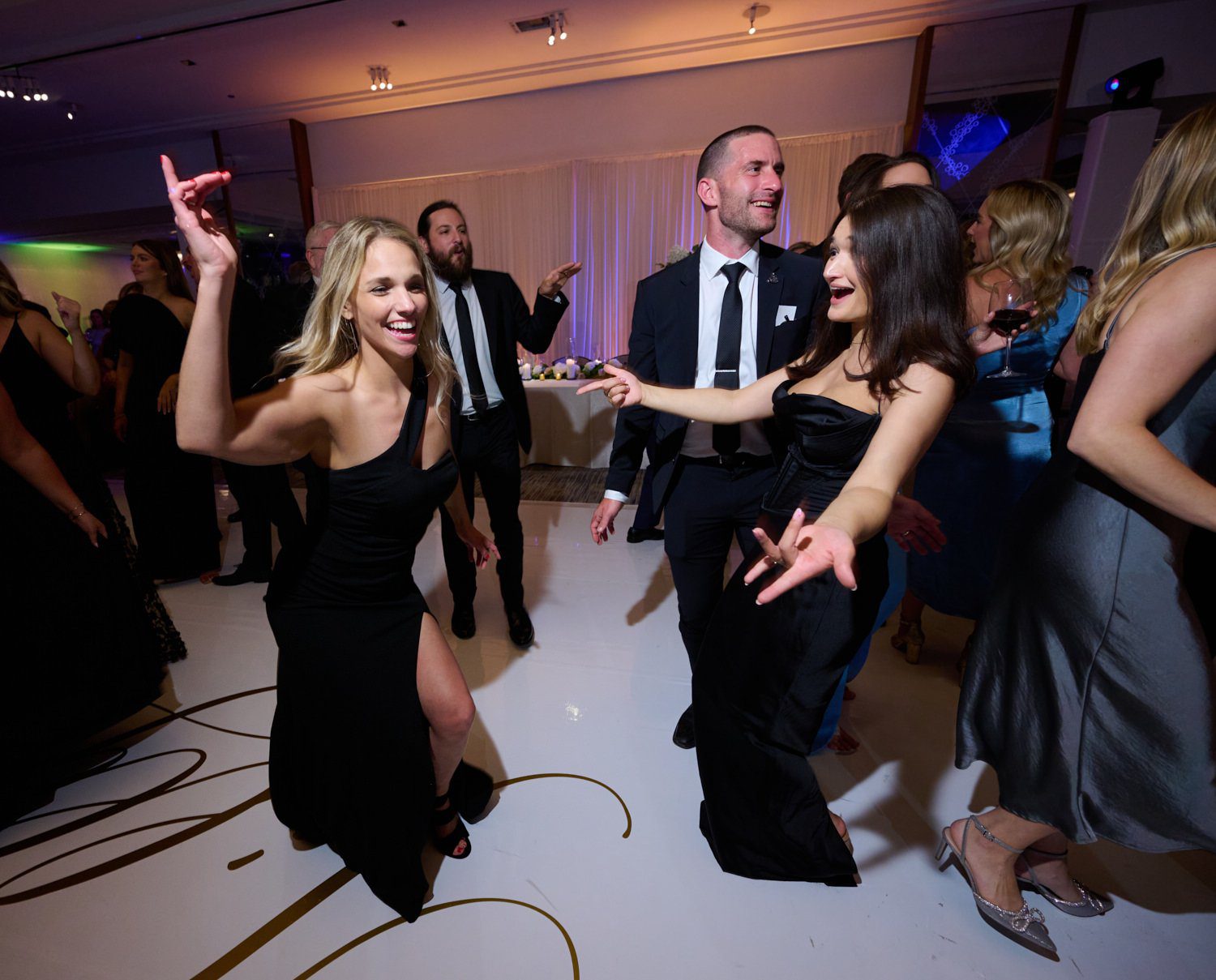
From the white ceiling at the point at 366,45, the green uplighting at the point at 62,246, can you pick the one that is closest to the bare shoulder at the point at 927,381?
→ the white ceiling at the point at 366,45

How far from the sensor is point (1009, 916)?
4.74 ft

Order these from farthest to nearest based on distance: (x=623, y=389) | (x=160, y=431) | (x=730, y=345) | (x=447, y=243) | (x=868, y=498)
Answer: (x=160, y=431), (x=447, y=243), (x=730, y=345), (x=623, y=389), (x=868, y=498)

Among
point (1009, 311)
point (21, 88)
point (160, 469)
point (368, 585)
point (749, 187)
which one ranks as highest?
point (21, 88)

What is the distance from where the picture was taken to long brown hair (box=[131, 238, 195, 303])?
10.2 ft

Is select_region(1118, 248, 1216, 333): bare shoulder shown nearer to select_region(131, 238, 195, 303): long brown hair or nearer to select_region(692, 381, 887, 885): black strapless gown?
select_region(692, 381, 887, 885): black strapless gown

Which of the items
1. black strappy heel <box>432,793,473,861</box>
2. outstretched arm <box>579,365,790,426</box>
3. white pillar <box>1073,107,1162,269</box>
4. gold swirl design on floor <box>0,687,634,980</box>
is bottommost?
gold swirl design on floor <box>0,687,634,980</box>

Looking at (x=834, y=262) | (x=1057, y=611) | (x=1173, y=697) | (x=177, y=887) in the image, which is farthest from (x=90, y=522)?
(x=1173, y=697)

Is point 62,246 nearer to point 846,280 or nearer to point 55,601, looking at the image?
point 55,601

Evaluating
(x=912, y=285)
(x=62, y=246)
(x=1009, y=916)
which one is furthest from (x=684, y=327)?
(x=62, y=246)

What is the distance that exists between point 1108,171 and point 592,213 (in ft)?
17.4

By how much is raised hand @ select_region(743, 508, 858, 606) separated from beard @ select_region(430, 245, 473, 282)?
216cm

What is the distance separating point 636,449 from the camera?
7.06 feet

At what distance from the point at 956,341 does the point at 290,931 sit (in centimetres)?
209

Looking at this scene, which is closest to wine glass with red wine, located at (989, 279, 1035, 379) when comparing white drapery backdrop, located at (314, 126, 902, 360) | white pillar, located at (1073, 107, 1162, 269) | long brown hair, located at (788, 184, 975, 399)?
long brown hair, located at (788, 184, 975, 399)
